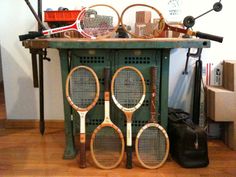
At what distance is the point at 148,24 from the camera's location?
221cm

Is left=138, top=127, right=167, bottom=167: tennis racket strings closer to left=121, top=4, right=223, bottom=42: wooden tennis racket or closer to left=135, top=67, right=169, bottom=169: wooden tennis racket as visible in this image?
left=135, top=67, right=169, bottom=169: wooden tennis racket

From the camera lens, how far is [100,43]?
1.87 m

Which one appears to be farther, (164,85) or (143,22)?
(143,22)

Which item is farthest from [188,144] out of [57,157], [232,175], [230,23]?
[230,23]

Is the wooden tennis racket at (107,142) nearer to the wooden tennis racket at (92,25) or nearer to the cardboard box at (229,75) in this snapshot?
the wooden tennis racket at (92,25)

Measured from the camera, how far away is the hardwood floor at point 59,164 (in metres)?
1.91

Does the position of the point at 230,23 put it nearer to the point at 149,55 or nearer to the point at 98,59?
the point at 149,55

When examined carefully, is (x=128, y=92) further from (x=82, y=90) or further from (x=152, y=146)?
(x=152, y=146)

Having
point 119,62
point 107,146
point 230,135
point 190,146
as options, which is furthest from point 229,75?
point 107,146

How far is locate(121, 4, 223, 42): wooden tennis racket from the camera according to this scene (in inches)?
77.6

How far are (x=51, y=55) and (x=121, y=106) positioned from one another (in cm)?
108

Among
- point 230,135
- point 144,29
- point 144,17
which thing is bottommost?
point 230,135

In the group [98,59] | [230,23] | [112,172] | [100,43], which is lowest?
[112,172]

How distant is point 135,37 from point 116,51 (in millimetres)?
187
